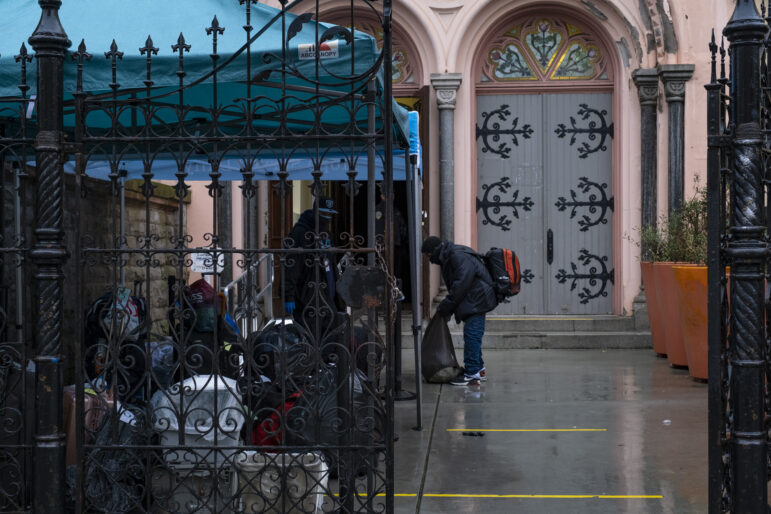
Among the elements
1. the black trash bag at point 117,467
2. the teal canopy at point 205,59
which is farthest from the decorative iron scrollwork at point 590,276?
the black trash bag at point 117,467

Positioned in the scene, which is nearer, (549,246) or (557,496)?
(557,496)

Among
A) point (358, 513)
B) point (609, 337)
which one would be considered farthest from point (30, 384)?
point (609, 337)

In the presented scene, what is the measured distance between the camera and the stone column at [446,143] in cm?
1258

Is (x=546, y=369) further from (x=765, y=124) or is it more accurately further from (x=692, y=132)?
(x=765, y=124)

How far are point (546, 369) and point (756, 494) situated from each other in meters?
6.32

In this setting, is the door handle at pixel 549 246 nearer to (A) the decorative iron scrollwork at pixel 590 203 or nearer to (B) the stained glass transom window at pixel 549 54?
(A) the decorative iron scrollwork at pixel 590 203

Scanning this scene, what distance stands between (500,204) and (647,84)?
8.49 feet

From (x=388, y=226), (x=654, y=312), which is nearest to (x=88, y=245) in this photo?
(x=388, y=226)

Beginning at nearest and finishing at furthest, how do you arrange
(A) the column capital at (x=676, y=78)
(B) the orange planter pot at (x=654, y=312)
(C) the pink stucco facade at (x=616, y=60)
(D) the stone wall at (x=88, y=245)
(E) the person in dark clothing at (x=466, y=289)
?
(D) the stone wall at (x=88, y=245) < (E) the person in dark clothing at (x=466, y=289) < (B) the orange planter pot at (x=654, y=312) < (A) the column capital at (x=676, y=78) < (C) the pink stucco facade at (x=616, y=60)

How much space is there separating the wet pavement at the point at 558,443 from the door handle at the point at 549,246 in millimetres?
2640

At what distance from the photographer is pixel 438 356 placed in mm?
9750

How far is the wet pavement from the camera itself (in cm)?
560

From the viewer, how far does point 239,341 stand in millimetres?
4707

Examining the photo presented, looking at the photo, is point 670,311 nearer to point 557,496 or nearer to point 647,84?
point 647,84
